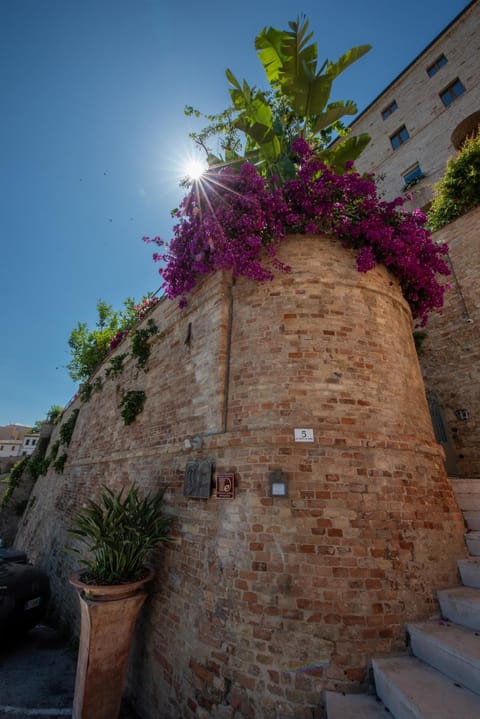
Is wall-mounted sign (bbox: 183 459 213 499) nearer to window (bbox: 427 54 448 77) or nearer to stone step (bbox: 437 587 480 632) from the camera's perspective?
stone step (bbox: 437 587 480 632)

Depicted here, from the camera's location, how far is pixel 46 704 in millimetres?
4422

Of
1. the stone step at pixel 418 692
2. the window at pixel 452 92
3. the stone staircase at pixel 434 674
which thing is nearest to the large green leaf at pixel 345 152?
the stone staircase at pixel 434 674

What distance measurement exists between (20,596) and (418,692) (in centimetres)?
730

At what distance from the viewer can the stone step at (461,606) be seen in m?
2.89

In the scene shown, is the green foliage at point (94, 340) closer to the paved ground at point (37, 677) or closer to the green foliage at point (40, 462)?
the green foliage at point (40, 462)

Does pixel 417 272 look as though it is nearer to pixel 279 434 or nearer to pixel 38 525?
pixel 279 434

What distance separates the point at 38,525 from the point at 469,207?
1906cm

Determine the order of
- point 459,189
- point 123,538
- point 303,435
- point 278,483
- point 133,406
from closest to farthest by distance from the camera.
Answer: point 278,483, point 303,435, point 123,538, point 133,406, point 459,189

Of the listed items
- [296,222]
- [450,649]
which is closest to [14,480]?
[296,222]

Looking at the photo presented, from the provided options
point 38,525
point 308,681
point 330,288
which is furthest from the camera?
point 38,525

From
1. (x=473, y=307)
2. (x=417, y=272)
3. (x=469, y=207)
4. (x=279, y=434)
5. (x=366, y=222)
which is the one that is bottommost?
(x=279, y=434)

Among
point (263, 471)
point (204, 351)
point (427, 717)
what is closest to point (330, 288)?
point (204, 351)

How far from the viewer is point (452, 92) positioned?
48.0 feet

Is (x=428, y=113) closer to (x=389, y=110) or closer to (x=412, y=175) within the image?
(x=389, y=110)
